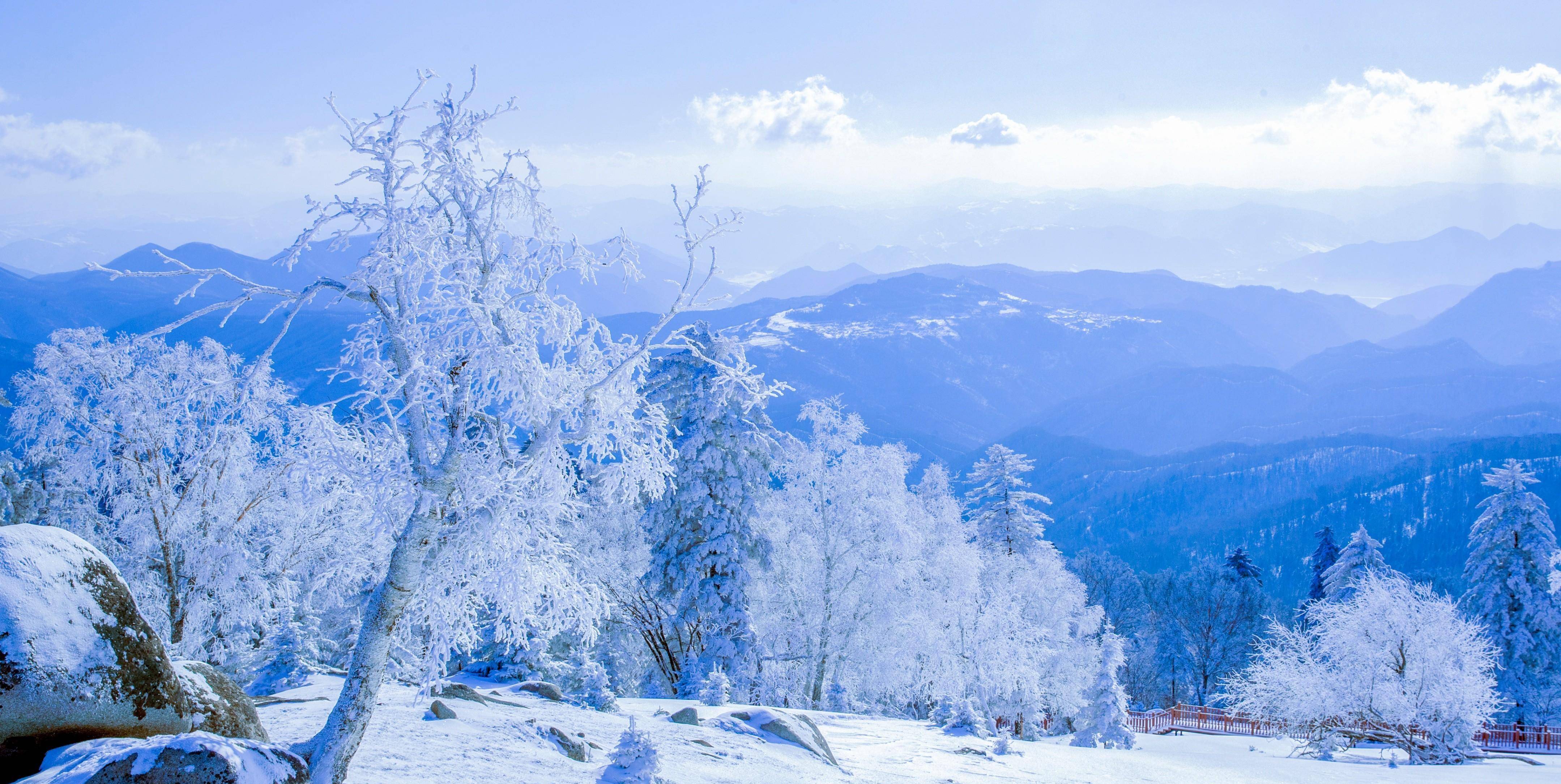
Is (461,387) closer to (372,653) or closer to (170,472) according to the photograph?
(372,653)

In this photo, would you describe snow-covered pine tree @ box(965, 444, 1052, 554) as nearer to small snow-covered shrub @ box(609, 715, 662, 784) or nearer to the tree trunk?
small snow-covered shrub @ box(609, 715, 662, 784)

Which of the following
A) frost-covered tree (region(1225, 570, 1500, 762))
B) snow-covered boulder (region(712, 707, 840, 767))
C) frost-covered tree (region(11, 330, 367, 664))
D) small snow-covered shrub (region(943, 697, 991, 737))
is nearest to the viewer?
snow-covered boulder (region(712, 707, 840, 767))

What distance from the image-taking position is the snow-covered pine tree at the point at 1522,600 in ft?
119

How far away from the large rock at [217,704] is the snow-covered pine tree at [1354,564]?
51574 millimetres

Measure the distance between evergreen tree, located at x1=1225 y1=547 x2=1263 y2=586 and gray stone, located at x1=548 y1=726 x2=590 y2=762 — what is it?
74.7 m

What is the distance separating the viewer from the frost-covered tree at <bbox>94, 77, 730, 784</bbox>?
25.9 ft

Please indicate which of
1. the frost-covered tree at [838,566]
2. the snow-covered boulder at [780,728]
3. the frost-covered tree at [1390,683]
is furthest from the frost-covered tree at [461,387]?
the frost-covered tree at [1390,683]

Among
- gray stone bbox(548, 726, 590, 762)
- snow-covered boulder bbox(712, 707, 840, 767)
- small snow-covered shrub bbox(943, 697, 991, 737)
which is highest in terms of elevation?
gray stone bbox(548, 726, 590, 762)

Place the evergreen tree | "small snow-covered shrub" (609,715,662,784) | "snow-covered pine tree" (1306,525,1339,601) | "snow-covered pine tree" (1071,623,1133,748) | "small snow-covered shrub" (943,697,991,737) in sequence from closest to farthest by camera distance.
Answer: "small snow-covered shrub" (609,715,662,784) < "small snow-covered shrub" (943,697,991,737) < "snow-covered pine tree" (1071,623,1133,748) < "snow-covered pine tree" (1306,525,1339,601) < the evergreen tree

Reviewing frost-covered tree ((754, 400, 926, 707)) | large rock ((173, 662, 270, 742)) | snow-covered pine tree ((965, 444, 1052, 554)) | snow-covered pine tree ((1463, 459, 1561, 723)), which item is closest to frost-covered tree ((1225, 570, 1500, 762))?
snow-covered pine tree ((1463, 459, 1561, 723))

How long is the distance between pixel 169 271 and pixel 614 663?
95.1ft

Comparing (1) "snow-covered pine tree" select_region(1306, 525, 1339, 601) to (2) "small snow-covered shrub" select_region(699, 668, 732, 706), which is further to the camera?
(1) "snow-covered pine tree" select_region(1306, 525, 1339, 601)

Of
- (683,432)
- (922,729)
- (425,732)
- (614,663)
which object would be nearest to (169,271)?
(425,732)

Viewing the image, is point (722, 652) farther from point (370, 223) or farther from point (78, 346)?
point (370, 223)
